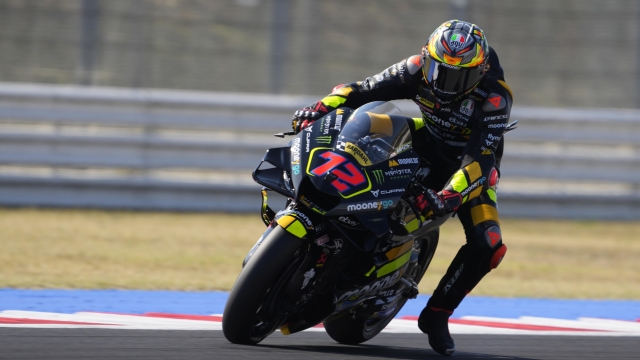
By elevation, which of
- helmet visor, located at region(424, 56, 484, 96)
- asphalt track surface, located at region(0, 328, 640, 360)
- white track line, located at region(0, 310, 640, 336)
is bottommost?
white track line, located at region(0, 310, 640, 336)

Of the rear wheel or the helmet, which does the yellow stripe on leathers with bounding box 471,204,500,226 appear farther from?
the helmet

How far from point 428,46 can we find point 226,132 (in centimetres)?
587

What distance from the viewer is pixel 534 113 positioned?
11.1m

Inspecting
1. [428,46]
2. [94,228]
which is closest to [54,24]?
[94,228]

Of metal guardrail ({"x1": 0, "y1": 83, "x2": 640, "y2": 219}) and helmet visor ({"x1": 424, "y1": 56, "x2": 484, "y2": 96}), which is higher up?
helmet visor ({"x1": 424, "y1": 56, "x2": 484, "y2": 96})

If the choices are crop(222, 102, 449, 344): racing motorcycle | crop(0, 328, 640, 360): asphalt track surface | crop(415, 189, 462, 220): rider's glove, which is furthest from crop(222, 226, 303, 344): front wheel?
crop(415, 189, 462, 220): rider's glove

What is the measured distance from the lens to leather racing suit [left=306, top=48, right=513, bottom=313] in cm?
500

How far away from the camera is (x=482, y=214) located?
5.15 meters

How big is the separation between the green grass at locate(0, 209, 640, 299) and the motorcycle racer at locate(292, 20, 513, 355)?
2.37 m

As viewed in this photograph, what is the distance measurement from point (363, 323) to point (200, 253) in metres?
3.68

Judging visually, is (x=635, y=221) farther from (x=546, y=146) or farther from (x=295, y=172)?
(x=295, y=172)

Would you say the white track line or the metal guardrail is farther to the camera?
the metal guardrail

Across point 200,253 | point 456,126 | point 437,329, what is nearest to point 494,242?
point 437,329

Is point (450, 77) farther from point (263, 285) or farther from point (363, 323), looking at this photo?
point (263, 285)
